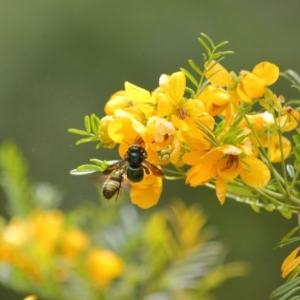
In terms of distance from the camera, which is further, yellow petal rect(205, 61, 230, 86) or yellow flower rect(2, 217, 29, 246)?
yellow flower rect(2, 217, 29, 246)

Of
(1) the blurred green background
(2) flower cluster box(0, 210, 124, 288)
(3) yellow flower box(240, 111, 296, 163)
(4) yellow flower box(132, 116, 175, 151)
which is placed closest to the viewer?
(4) yellow flower box(132, 116, 175, 151)

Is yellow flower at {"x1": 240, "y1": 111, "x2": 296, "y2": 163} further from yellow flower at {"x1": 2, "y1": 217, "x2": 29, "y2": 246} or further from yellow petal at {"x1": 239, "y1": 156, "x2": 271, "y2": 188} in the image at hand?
yellow flower at {"x1": 2, "y1": 217, "x2": 29, "y2": 246}

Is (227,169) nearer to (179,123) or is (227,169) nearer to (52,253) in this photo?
(179,123)

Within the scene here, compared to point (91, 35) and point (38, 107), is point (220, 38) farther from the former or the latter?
point (38, 107)

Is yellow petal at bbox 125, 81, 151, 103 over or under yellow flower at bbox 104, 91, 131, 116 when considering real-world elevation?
under

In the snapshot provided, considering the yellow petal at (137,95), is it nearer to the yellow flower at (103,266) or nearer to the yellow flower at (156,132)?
the yellow flower at (156,132)

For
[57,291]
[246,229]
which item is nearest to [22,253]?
[57,291]

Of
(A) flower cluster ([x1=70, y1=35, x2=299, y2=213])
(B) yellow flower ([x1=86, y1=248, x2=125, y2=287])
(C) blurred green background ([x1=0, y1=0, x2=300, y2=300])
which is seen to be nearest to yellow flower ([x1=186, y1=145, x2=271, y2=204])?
(A) flower cluster ([x1=70, y1=35, x2=299, y2=213])

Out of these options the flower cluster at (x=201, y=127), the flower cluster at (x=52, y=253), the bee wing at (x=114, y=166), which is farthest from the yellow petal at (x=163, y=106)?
the flower cluster at (x=52, y=253)

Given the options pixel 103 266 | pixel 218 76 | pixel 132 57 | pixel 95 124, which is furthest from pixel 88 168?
pixel 132 57
